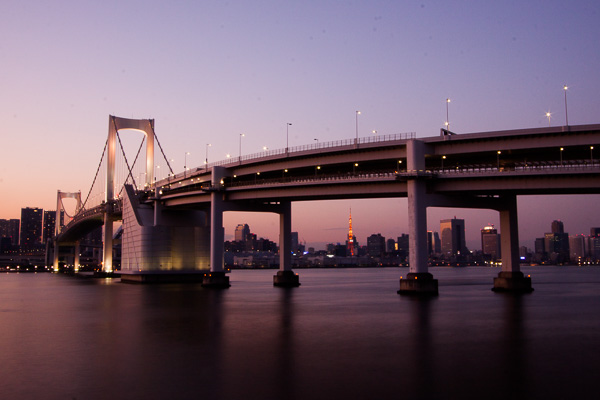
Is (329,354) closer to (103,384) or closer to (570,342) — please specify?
(103,384)

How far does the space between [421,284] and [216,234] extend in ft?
99.1

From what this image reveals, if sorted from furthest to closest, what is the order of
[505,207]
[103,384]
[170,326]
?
[505,207]
[170,326]
[103,384]

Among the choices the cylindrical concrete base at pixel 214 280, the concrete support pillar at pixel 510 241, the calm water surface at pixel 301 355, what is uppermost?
the concrete support pillar at pixel 510 241

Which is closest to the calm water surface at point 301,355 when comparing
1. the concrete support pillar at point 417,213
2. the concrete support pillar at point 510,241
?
the concrete support pillar at point 417,213

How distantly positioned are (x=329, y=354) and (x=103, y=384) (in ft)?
30.1

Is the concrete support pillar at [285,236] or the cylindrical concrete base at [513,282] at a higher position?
the concrete support pillar at [285,236]

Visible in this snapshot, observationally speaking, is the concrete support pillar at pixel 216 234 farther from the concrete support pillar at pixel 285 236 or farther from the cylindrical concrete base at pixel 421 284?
the cylindrical concrete base at pixel 421 284

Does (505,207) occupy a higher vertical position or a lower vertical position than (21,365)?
higher

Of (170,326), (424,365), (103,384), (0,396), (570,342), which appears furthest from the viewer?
(170,326)

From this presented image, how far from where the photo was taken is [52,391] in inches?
698

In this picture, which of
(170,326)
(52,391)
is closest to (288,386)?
(52,391)

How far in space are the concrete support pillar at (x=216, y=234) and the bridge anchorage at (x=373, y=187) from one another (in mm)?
136

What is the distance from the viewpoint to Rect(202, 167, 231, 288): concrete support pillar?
76.6 meters

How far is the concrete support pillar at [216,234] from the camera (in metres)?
76.6
